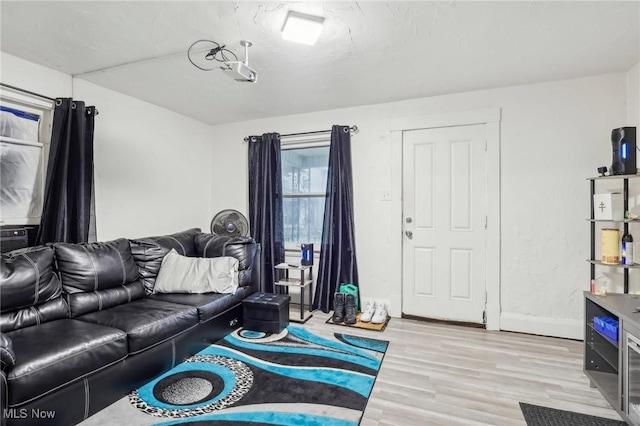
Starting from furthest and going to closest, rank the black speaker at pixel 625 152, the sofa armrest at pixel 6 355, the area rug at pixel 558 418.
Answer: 1. the black speaker at pixel 625 152
2. the area rug at pixel 558 418
3. the sofa armrest at pixel 6 355

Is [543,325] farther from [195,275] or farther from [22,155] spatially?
[22,155]

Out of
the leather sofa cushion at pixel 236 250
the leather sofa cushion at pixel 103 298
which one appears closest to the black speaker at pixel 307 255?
the leather sofa cushion at pixel 236 250

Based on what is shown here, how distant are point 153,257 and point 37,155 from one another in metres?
1.24

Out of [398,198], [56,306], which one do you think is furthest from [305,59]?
[56,306]

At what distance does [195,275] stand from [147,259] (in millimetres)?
460

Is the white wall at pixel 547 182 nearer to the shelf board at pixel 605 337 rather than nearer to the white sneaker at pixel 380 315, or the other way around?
the shelf board at pixel 605 337

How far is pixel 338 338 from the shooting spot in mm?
2840

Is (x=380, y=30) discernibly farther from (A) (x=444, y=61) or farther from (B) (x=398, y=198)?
(B) (x=398, y=198)

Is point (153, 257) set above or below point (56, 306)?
above

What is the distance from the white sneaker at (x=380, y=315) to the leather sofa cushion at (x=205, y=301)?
4.52 feet

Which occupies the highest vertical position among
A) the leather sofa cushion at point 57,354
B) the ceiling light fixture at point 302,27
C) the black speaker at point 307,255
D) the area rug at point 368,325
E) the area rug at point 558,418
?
the ceiling light fixture at point 302,27

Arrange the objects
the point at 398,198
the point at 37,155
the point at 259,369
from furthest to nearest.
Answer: the point at 398,198 → the point at 37,155 → the point at 259,369

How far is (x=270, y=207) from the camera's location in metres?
3.89

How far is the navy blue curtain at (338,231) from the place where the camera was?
355cm
